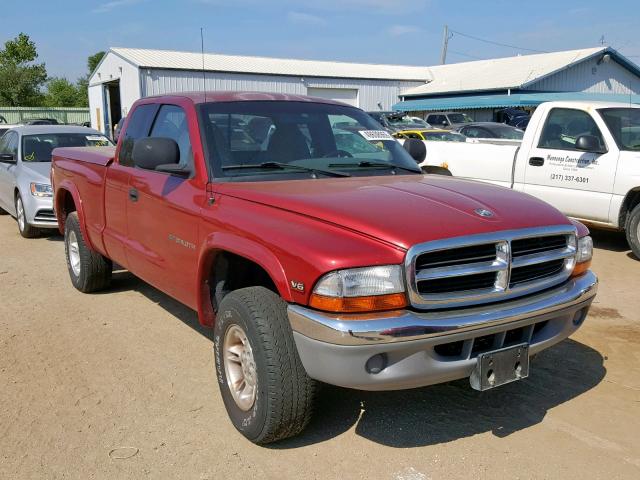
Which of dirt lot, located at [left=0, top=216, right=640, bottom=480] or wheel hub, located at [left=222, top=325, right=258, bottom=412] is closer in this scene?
dirt lot, located at [left=0, top=216, right=640, bottom=480]

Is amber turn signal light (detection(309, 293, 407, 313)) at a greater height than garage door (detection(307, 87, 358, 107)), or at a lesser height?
lesser

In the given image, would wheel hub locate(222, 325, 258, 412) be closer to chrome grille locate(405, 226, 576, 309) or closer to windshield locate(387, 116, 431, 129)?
chrome grille locate(405, 226, 576, 309)

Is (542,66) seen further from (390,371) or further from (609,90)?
(390,371)

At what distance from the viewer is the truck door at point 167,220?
13.1 ft

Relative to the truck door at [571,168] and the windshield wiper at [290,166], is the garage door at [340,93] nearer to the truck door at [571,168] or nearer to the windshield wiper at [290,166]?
the truck door at [571,168]

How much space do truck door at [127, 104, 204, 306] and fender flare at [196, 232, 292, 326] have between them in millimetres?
101

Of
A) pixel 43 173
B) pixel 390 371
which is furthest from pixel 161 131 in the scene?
pixel 43 173

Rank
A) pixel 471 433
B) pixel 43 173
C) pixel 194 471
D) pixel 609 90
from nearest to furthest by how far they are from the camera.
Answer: pixel 194 471 → pixel 471 433 → pixel 43 173 → pixel 609 90

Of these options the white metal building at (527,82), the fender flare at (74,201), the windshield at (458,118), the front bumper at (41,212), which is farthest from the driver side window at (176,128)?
the white metal building at (527,82)

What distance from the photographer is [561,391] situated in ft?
13.4

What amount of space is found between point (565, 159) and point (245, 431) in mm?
6292

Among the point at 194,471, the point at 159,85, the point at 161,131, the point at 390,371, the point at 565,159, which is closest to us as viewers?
the point at 390,371

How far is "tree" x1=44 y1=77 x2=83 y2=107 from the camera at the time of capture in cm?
7031

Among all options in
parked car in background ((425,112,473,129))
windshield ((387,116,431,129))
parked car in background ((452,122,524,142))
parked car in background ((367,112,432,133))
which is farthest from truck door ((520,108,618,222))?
parked car in background ((425,112,473,129))
